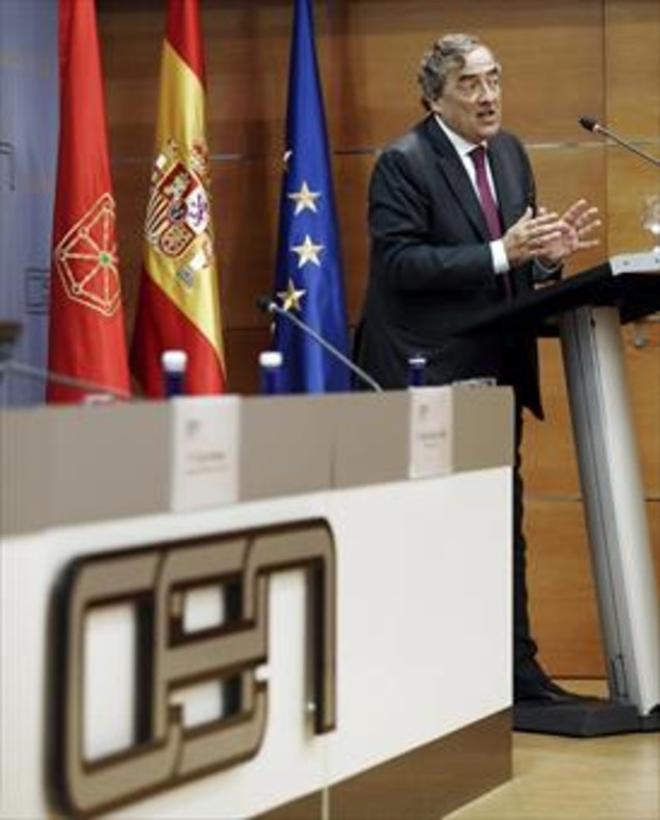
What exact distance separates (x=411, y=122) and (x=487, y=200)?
117cm

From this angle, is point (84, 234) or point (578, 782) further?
point (84, 234)

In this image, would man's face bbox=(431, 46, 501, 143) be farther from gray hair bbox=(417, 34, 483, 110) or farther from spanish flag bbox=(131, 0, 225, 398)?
spanish flag bbox=(131, 0, 225, 398)

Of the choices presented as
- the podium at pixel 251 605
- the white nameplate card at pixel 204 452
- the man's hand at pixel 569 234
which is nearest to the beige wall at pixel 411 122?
the man's hand at pixel 569 234

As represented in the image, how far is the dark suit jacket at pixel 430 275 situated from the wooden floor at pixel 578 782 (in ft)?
2.92

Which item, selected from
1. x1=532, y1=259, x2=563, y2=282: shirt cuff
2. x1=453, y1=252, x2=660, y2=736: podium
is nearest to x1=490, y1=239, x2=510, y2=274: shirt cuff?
x1=453, y1=252, x2=660, y2=736: podium

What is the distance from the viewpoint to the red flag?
18.9 ft

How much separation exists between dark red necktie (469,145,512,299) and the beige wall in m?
1.05

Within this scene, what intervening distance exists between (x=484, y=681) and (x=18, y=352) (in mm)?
2310

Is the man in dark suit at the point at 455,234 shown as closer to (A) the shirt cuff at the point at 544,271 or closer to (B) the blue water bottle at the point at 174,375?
(A) the shirt cuff at the point at 544,271

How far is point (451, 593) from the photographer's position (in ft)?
12.4

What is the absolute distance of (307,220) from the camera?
5879 mm

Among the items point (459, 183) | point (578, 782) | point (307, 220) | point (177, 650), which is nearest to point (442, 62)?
point (459, 183)

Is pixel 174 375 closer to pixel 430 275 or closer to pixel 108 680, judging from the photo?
pixel 108 680

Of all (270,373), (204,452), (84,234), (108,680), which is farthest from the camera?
(84,234)
